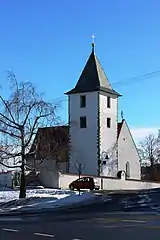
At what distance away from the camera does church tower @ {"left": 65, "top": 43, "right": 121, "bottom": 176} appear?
7688 centimetres

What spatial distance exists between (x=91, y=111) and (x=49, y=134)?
1263 inches

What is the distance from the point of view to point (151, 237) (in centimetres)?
1452

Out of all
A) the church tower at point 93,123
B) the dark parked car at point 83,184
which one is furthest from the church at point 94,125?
the dark parked car at point 83,184

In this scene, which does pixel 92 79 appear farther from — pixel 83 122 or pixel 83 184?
pixel 83 184

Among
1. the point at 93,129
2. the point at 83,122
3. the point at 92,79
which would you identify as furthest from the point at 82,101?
the point at 93,129

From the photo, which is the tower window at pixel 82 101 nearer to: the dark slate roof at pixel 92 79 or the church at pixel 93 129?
the church at pixel 93 129

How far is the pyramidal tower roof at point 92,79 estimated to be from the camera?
79125mm

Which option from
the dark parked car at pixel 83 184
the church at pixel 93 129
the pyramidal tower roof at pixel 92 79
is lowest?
the dark parked car at pixel 83 184

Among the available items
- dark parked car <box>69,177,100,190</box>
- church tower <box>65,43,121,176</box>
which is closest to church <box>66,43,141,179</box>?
church tower <box>65,43,121,176</box>

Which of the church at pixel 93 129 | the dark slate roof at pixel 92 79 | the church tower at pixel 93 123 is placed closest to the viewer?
the church at pixel 93 129

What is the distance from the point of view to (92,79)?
7994 centimetres

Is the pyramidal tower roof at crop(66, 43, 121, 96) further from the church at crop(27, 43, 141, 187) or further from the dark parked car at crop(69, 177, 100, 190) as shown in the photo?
the dark parked car at crop(69, 177, 100, 190)

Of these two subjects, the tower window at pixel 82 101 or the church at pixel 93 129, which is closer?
the church at pixel 93 129

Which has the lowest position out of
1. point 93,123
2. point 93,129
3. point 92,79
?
point 93,129
